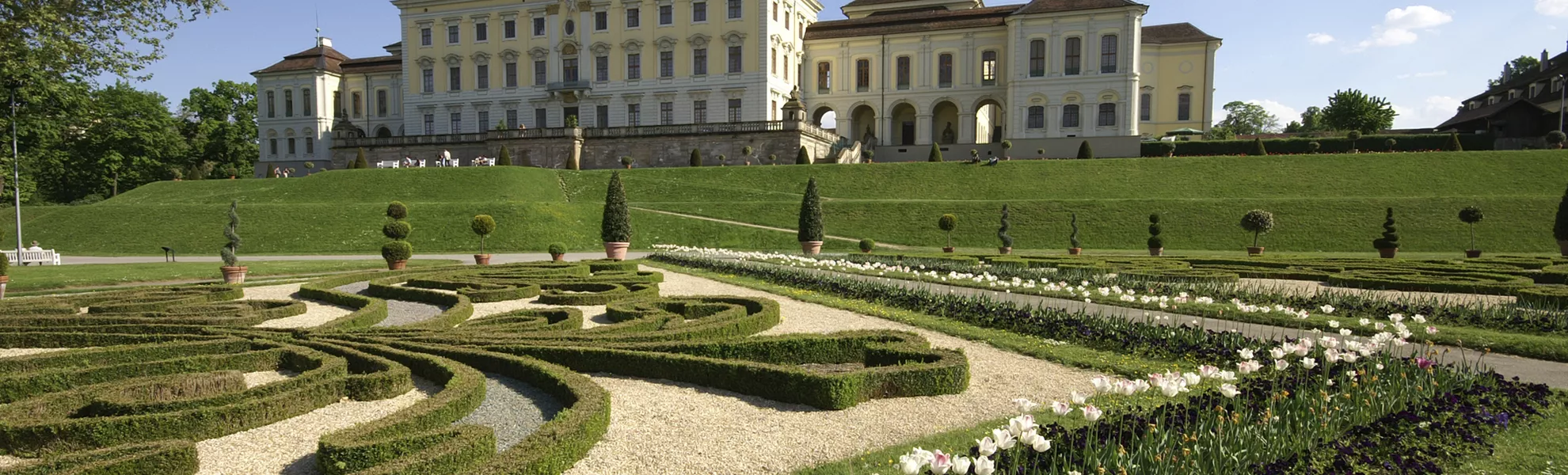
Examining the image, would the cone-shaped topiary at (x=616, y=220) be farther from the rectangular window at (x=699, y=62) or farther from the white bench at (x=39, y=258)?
the rectangular window at (x=699, y=62)

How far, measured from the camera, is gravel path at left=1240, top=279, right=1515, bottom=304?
1215cm

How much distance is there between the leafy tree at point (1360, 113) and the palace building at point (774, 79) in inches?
328

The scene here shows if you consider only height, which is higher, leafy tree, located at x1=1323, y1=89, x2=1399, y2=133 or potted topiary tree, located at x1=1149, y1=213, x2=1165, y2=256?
leafy tree, located at x1=1323, y1=89, x2=1399, y2=133

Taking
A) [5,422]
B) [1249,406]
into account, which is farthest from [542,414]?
[1249,406]

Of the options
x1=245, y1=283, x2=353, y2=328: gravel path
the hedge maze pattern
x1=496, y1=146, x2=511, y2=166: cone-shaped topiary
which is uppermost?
x1=496, y1=146, x2=511, y2=166: cone-shaped topiary

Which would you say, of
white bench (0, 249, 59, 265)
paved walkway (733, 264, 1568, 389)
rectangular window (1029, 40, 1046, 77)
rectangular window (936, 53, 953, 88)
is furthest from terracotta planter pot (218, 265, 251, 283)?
rectangular window (936, 53, 953, 88)

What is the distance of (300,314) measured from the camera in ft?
37.0

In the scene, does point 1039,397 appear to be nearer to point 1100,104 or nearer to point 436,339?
point 436,339

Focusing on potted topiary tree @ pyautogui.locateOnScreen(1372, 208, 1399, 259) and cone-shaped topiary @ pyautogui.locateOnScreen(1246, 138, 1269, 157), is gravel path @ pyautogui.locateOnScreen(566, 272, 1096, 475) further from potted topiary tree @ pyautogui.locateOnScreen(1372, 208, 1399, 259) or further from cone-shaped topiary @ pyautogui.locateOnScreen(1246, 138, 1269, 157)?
cone-shaped topiary @ pyautogui.locateOnScreen(1246, 138, 1269, 157)

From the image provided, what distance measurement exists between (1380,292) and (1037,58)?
41.4 metres

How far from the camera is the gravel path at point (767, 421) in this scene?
5.17 m

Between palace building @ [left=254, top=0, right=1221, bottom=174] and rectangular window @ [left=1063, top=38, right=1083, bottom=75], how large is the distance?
100mm

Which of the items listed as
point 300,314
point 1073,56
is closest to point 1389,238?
point 300,314

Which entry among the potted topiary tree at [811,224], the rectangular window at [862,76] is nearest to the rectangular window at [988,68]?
the rectangular window at [862,76]
